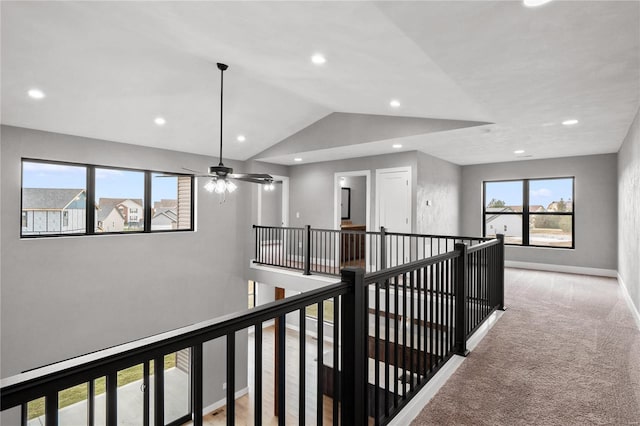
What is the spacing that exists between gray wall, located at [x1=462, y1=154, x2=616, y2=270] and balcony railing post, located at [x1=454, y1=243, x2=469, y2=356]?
5.95m

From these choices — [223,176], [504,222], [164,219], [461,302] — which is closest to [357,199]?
[504,222]

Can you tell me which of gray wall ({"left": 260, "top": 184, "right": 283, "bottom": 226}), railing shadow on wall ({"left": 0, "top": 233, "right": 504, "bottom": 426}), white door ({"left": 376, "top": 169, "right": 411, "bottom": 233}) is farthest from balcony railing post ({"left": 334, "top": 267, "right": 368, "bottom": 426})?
gray wall ({"left": 260, "top": 184, "right": 283, "bottom": 226})

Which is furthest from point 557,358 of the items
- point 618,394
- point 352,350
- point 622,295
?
point 622,295

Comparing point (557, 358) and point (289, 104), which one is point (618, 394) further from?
point (289, 104)

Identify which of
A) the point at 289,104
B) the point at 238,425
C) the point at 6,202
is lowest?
the point at 238,425

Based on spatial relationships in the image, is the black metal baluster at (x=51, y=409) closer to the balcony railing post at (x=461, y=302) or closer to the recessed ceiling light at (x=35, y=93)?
the balcony railing post at (x=461, y=302)

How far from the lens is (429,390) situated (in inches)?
95.7

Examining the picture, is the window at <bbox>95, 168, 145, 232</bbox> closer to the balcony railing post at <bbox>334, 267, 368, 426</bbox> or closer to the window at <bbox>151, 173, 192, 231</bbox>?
the window at <bbox>151, 173, 192, 231</bbox>

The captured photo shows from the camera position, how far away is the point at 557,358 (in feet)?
9.90

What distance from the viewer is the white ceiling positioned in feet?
8.03

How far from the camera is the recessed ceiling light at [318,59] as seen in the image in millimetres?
3469

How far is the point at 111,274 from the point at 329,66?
5058mm

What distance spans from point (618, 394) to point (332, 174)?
624cm

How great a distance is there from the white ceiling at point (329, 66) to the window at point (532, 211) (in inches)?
63.5
